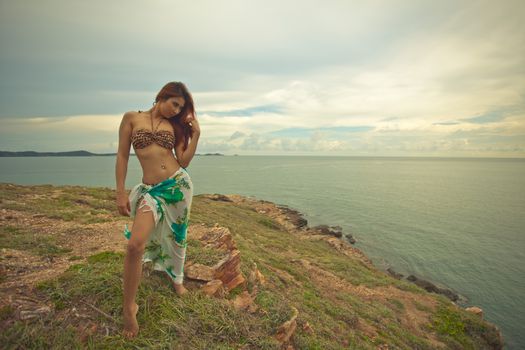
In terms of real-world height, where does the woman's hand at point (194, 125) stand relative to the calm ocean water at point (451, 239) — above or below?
above

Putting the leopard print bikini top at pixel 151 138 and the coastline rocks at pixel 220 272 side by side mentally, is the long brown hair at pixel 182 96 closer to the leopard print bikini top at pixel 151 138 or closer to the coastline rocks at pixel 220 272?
the leopard print bikini top at pixel 151 138

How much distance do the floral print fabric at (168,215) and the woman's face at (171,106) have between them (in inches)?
36.2

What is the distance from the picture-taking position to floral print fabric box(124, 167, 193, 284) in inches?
158

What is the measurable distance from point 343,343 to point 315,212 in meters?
36.7

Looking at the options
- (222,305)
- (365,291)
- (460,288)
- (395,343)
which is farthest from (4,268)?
(460,288)

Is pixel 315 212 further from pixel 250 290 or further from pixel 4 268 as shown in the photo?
pixel 4 268

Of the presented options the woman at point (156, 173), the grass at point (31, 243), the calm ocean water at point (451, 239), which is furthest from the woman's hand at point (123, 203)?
the calm ocean water at point (451, 239)

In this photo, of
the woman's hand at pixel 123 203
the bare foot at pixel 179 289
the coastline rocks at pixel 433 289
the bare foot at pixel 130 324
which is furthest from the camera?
the coastline rocks at pixel 433 289

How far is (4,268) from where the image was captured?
209 inches

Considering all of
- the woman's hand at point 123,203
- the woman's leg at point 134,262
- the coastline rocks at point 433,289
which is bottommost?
the coastline rocks at point 433,289

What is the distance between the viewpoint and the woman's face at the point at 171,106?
4.01 metres

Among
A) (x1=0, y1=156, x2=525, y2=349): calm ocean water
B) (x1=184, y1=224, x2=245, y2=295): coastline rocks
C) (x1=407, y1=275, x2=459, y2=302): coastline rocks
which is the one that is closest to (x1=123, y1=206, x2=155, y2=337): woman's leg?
(x1=184, y1=224, x2=245, y2=295): coastline rocks

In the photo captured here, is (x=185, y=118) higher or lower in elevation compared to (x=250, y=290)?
higher

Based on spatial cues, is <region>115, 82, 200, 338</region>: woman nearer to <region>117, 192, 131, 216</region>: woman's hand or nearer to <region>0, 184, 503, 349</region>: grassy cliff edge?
<region>117, 192, 131, 216</region>: woman's hand
